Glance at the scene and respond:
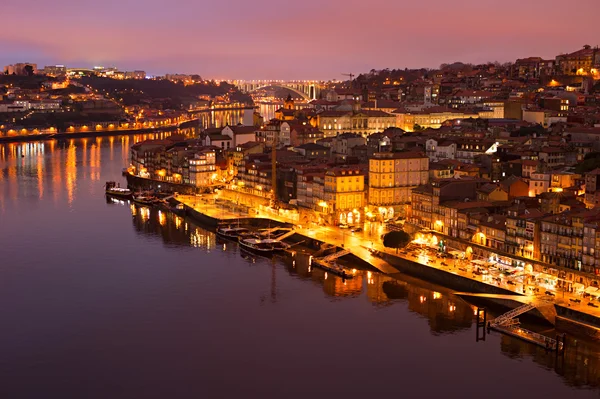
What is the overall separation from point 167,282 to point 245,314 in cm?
181

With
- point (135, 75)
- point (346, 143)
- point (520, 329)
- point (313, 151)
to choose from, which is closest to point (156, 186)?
point (313, 151)

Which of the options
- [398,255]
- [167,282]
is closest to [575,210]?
[398,255]

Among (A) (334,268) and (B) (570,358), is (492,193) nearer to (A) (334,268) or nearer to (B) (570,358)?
(A) (334,268)

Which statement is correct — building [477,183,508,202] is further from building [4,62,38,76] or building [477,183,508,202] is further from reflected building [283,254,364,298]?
building [4,62,38,76]

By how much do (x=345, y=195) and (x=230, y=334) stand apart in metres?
6.13

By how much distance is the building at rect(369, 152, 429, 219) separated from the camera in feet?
49.1

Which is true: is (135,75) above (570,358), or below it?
above

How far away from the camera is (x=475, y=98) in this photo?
26.5 m

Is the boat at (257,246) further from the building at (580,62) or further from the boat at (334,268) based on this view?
the building at (580,62)

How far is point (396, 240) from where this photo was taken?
12.2 m

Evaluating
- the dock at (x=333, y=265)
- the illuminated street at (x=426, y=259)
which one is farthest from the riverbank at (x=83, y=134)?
the dock at (x=333, y=265)

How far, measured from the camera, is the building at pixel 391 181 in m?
15.0

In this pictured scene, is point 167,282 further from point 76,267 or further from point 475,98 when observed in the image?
point 475,98

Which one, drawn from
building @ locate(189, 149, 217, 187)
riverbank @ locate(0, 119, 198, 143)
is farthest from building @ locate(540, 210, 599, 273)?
riverbank @ locate(0, 119, 198, 143)
